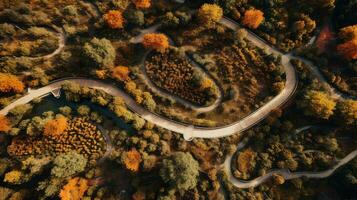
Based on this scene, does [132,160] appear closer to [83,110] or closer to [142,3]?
[83,110]

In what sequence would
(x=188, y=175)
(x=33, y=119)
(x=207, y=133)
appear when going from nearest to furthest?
(x=188, y=175) → (x=33, y=119) → (x=207, y=133)

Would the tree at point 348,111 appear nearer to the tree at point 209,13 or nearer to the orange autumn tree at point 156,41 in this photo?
the tree at point 209,13

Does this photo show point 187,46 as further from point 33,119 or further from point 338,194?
point 338,194

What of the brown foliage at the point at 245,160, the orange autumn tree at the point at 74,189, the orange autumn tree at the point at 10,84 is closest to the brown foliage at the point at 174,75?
the brown foliage at the point at 245,160

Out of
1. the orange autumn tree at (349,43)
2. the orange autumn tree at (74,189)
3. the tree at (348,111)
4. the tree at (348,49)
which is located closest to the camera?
the orange autumn tree at (74,189)

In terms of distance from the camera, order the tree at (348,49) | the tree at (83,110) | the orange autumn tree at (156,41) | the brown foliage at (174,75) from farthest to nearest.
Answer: the brown foliage at (174,75) < the tree at (348,49) < the orange autumn tree at (156,41) < the tree at (83,110)

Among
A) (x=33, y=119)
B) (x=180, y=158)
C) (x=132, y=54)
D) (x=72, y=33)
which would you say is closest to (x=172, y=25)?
(x=132, y=54)
